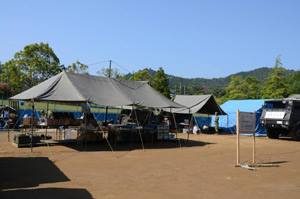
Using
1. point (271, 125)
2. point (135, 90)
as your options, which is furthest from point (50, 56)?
point (271, 125)

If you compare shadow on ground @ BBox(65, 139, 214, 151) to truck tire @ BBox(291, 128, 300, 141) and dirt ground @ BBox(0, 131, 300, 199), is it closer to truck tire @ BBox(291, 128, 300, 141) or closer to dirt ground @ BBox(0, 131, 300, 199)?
dirt ground @ BBox(0, 131, 300, 199)

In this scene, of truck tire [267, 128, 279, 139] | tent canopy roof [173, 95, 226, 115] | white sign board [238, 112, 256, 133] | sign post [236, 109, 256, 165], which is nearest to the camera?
sign post [236, 109, 256, 165]

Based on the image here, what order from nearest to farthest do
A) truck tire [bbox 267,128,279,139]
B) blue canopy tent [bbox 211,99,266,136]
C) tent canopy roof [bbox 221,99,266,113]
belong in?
1. truck tire [bbox 267,128,279,139]
2. blue canopy tent [bbox 211,99,266,136]
3. tent canopy roof [bbox 221,99,266,113]

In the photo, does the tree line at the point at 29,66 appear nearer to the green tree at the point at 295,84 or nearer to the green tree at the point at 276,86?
the green tree at the point at 276,86

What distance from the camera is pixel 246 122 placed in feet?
28.4

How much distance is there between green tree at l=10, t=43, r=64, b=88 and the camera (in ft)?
116

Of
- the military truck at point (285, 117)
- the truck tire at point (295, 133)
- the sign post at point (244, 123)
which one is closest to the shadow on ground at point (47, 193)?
the sign post at point (244, 123)

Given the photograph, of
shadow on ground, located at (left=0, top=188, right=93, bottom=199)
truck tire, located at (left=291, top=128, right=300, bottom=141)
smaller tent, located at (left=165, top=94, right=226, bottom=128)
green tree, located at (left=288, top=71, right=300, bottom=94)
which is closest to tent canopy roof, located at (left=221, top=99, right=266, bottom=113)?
smaller tent, located at (left=165, top=94, right=226, bottom=128)

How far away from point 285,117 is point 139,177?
13.0 metres

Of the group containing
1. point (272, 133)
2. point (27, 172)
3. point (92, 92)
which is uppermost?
point (92, 92)

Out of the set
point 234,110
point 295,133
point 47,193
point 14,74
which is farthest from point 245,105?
point 14,74

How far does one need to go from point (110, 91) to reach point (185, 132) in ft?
36.5

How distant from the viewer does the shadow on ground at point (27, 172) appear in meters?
5.94

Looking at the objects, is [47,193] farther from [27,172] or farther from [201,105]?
[201,105]
